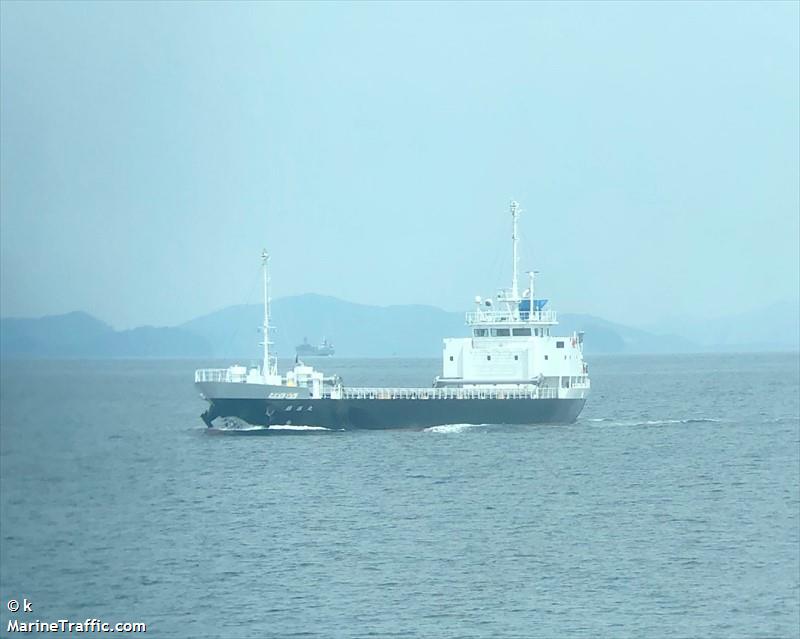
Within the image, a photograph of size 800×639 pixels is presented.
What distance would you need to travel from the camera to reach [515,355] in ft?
234

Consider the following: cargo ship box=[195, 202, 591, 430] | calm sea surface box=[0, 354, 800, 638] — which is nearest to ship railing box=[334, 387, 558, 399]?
cargo ship box=[195, 202, 591, 430]

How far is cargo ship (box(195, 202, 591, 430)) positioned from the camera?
67.1 metres

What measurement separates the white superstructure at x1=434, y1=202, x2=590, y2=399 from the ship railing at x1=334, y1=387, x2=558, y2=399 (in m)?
0.56

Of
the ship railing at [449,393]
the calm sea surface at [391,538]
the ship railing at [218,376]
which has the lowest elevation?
the calm sea surface at [391,538]

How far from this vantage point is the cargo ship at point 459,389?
220 feet

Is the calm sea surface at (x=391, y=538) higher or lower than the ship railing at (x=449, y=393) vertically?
lower

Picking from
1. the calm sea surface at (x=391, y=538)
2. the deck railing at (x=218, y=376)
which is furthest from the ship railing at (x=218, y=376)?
the calm sea surface at (x=391, y=538)

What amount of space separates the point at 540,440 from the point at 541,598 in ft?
110

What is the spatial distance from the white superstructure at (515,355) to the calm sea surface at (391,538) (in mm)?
9275

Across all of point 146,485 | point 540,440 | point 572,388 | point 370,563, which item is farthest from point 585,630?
point 572,388

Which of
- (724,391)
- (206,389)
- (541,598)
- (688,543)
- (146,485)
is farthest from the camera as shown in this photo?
(724,391)

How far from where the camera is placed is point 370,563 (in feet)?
121

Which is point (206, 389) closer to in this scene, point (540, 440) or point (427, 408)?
point (427, 408)

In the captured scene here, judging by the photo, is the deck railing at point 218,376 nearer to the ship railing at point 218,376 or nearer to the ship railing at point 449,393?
the ship railing at point 218,376
